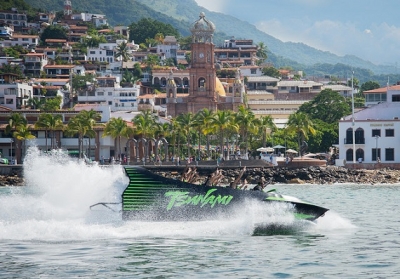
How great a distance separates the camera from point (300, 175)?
110 m

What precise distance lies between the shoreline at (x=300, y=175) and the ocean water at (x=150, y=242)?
188ft

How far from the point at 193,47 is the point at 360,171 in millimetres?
79336

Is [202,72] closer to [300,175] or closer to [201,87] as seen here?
[201,87]

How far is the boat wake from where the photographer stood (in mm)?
42000

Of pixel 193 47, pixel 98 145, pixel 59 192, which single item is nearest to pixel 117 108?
pixel 193 47

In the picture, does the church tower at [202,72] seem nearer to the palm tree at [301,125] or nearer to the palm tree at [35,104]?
the palm tree at [35,104]

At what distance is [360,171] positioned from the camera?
110875 millimetres

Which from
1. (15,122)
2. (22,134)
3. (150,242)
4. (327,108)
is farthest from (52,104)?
(150,242)

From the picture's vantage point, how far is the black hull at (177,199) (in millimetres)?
41938

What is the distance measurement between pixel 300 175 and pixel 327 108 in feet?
188

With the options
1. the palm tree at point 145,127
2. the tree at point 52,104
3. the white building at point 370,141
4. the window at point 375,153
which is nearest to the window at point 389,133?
the white building at point 370,141

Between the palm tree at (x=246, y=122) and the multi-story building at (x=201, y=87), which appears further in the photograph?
the multi-story building at (x=201, y=87)

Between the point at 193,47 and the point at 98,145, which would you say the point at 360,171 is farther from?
the point at 193,47

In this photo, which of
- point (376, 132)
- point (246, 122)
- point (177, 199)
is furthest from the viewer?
point (246, 122)
